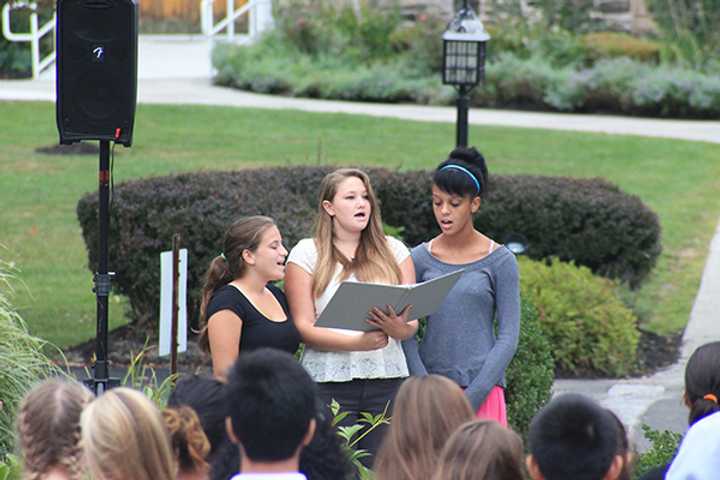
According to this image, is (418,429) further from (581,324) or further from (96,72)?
(581,324)

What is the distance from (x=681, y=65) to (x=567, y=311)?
1443 cm

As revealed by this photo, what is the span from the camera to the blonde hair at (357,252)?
18.0 feet

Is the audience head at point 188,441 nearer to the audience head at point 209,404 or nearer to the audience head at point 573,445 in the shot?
the audience head at point 209,404

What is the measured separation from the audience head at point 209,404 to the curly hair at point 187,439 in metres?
0.10

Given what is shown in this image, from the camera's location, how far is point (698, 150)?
18.0 meters

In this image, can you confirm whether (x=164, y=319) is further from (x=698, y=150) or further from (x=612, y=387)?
(x=698, y=150)

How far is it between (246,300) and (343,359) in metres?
0.47

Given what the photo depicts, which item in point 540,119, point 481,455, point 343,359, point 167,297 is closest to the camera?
point 481,455

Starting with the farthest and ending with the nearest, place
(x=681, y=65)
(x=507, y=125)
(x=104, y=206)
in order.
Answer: (x=681, y=65) < (x=507, y=125) < (x=104, y=206)

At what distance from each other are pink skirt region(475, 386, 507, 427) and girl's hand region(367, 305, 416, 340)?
1.31ft

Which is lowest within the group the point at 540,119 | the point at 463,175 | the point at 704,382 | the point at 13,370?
the point at 540,119

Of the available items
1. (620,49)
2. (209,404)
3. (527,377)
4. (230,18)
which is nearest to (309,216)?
(527,377)

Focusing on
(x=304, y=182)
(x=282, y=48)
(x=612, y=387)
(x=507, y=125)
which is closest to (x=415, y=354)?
(x=612, y=387)

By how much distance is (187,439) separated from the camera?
12.1 feet
